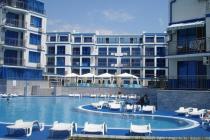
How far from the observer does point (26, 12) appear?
169 ft

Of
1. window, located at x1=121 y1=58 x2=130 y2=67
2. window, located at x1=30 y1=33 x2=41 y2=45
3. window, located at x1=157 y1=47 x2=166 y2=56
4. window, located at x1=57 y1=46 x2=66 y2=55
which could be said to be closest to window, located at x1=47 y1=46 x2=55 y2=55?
window, located at x1=57 y1=46 x2=66 y2=55

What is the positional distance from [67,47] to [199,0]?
60.9 metres

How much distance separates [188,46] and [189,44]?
18 cm

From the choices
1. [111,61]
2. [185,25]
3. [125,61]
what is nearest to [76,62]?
[111,61]

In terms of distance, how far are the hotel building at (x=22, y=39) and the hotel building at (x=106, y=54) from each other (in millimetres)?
28134

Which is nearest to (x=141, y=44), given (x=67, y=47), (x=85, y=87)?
(x=67, y=47)

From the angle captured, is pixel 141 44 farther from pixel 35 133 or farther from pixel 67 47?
pixel 35 133

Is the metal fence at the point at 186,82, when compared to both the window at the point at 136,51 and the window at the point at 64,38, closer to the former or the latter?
the window at the point at 136,51

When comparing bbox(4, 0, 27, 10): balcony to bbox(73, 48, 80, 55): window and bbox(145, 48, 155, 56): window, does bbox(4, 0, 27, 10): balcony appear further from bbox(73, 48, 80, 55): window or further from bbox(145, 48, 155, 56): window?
bbox(145, 48, 155, 56): window

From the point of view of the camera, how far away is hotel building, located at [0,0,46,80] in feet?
159

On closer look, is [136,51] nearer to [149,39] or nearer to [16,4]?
[149,39]

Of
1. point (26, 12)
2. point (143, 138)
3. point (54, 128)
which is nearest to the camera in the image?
point (143, 138)

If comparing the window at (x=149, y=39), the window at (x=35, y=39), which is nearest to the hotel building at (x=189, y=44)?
the window at (x=35, y=39)

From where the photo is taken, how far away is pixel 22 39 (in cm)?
5162
